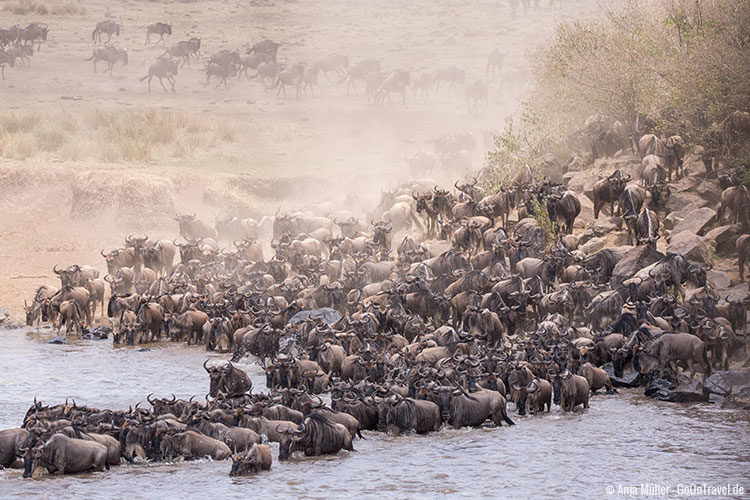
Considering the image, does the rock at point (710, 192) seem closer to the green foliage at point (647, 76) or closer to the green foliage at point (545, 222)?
the green foliage at point (647, 76)

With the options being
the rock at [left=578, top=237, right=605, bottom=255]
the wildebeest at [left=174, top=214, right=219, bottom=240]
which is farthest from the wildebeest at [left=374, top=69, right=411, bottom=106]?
the rock at [left=578, top=237, right=605, bottom=255]

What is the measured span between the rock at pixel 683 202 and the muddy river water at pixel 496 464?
9051 mm

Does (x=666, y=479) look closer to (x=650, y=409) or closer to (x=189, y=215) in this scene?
(x=650, y=409)

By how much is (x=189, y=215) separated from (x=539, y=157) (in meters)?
10.4

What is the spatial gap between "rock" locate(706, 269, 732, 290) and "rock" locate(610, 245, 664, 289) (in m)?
1.04

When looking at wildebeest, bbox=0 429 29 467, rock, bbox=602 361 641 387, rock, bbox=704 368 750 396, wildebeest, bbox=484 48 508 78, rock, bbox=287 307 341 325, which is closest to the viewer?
wildebeest, bbox=0 429 29 467

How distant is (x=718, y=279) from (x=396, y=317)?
6.68 m

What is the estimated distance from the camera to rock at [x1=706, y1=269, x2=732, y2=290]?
67.8 feet

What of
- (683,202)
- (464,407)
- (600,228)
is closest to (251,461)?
(464,407)

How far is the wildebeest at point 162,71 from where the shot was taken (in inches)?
1860

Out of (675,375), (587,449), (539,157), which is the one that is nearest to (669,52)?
(539,157)


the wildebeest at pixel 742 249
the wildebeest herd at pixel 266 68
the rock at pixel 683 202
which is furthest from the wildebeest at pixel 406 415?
the wildebeest herd at pixel 266 68

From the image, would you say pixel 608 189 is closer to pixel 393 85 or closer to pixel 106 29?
pixel 393 85

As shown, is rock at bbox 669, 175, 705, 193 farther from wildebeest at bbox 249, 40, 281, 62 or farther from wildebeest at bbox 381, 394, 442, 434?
wildebeest at bbox 249, 40, 281, 62
